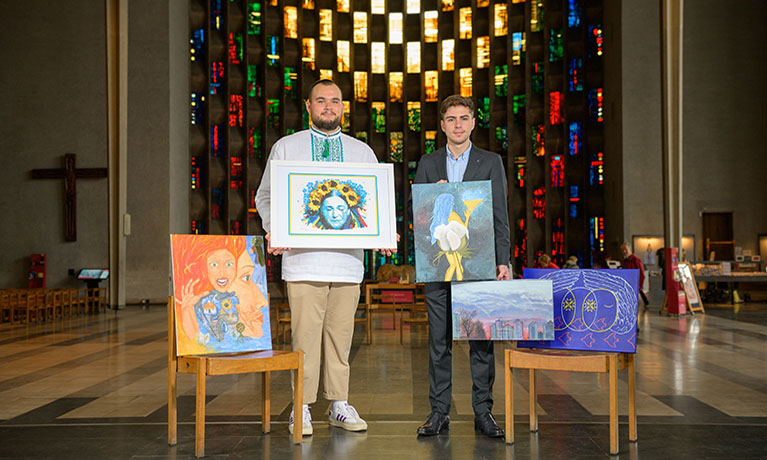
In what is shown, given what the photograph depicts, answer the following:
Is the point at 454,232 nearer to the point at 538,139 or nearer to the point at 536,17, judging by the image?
the point at 538,139

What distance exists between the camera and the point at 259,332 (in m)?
4.29

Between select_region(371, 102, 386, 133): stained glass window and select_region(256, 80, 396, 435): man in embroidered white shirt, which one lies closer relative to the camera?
select_region(256, 80, 396, 435): man in embroidered white shirt

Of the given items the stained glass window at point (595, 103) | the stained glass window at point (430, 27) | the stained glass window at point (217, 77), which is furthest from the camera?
the stained glass window at point (430, 27)

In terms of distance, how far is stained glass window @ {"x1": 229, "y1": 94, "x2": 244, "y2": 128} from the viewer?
24.2m

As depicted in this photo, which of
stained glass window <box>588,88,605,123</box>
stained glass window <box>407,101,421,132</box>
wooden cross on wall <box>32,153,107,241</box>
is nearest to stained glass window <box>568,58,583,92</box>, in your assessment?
stained glass window <box>588,88,605,123</box>

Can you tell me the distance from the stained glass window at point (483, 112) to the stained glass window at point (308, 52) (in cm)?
617

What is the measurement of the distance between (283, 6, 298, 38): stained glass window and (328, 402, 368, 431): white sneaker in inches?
873

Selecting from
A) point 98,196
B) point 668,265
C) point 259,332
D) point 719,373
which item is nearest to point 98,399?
point 259,332

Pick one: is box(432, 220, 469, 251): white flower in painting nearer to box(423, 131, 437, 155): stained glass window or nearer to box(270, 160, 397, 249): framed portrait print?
box(270, 160, 397, 249): framed portrait print

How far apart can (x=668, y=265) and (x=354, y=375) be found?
9.32m

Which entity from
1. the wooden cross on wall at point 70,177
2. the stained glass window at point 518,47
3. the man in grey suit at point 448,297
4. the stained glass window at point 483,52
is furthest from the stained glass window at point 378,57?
the man in grey suit at point 448,297

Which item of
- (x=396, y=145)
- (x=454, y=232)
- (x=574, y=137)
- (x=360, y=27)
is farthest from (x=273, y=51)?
(x=454, y=232)

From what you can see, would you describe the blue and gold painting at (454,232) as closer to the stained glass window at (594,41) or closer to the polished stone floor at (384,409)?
the polished stone floor at (384,409)

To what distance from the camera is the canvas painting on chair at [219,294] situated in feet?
13.4
